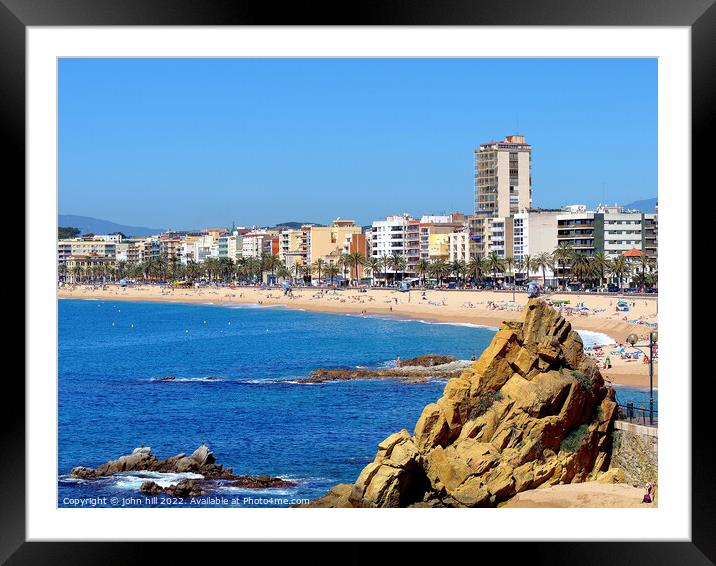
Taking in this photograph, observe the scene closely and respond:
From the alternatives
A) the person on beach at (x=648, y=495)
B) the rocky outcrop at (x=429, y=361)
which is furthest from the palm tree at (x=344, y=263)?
the person on beach at (x=648, y=495)

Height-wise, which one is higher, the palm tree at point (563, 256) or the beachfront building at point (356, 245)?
the beachfront building at point (356, 245)

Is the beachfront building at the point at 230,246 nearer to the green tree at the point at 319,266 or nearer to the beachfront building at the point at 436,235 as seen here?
the green tree at the point at 319,266

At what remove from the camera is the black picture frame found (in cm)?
374

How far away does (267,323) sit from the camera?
3297 centimetres

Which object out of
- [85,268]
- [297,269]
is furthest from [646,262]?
[85,268]

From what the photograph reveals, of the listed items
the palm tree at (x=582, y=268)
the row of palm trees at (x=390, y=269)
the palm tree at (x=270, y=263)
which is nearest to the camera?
the row of palm trees at (x=390, y=269)

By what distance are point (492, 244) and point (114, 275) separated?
79.3 ft

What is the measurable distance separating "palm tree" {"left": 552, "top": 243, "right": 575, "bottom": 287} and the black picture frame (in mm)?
32962

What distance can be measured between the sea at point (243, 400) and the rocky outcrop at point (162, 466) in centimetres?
17

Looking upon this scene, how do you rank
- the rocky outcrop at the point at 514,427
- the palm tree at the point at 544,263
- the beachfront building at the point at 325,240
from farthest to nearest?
the beachfront building at the point at 325,240 → the palm tree at the point at 544,263 → the rocky outcrop at the point at 514,427

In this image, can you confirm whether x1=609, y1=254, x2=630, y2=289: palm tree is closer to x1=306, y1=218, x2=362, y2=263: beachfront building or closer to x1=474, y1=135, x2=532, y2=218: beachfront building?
x1=474, y1=135, x2=532, y2=218: beachfront building

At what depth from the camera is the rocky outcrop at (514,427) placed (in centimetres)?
653
